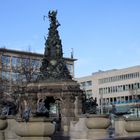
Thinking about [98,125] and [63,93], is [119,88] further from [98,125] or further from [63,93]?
[98,125]

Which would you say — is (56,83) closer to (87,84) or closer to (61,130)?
(61,130)

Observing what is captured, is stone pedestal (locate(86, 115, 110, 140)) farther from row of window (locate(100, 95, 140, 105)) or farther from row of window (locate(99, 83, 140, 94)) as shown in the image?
row of window (locate(99, 83, 140, 94))

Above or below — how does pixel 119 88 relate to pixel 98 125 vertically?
above

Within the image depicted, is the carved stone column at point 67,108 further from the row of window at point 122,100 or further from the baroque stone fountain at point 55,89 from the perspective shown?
the row of window at point 122,100

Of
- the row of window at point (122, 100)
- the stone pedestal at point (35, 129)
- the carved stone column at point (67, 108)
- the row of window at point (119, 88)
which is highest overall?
the row of window at point (119, 88)

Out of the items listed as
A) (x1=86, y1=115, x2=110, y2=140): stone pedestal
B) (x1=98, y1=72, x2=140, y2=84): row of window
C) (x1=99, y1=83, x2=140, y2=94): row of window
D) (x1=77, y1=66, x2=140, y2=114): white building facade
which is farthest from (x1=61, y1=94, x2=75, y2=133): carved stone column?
(x1=98, y1=72, x2=140, y2=84): row of window

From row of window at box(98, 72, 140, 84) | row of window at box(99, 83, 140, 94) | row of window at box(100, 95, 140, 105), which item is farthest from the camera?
row of window at box(98, 72, 140, 84)

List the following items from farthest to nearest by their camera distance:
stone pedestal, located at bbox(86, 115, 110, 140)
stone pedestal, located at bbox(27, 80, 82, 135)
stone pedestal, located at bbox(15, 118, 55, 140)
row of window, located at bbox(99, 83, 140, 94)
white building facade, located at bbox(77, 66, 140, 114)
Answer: row of window, located at bbox(99, 83, 140, 94), white building facade, located at bbox(77, 66, 140, 114), stone pedestal, located at bbox(27, 80, 82, 135), stone pedestal, located at bbox(86, 115, 110, 140), stone pedestal, located at bbox(15, 118, 55, 140)

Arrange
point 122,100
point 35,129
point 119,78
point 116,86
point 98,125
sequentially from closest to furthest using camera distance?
point 35,129, point 98,125, point 122,100, point 119,78, point 116,86

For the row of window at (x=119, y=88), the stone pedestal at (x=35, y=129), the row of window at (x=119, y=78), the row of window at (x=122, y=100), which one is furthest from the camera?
the row of window at (x=119, y=78)

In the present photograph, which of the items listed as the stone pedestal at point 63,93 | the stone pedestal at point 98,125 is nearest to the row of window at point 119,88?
the stone pedestal at point 63,93

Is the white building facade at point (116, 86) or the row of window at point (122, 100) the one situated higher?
the white building facade at point (116, 86)

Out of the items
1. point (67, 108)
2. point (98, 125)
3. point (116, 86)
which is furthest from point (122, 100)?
point (98, 125)

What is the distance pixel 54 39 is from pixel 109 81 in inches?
3616
